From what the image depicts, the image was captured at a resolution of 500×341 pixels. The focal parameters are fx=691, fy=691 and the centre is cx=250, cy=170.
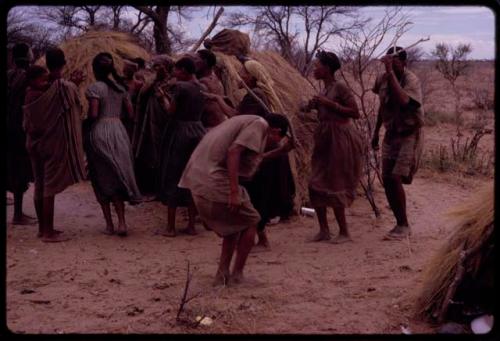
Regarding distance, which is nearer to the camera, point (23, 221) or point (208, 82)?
point (208, 82)

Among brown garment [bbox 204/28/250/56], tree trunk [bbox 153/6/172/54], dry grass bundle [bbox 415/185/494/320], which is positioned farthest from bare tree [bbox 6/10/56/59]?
dry grass bundle [bbox 415/185/494/320]

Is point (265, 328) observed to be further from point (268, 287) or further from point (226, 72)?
point (226, 72)

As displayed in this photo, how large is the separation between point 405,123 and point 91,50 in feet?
13.7

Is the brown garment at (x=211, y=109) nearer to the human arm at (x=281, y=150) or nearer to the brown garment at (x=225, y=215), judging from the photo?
the human arm at (x=281, y=150)

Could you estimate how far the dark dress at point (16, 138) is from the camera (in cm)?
660

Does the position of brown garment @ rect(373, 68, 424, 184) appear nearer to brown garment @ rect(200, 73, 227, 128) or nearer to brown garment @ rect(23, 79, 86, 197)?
brown garment @ rect(200, 73, 227, 128)

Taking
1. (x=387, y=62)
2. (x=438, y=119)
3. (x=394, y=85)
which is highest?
(x=387, y=62)

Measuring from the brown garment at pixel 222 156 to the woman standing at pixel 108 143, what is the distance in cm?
190

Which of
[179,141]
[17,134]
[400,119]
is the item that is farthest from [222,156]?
[17,134]

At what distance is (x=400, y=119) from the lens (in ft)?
21.2

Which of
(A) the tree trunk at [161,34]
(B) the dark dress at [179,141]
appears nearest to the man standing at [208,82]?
(B) the dark dress at [179,141]

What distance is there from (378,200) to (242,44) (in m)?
2.58

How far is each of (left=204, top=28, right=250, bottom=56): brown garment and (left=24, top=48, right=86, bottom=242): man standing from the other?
2692mm

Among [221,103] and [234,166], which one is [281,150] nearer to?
[234,166]
